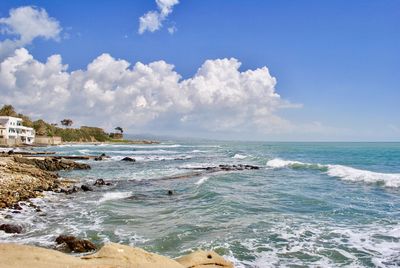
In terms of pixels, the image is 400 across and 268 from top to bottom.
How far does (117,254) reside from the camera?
7250 millimetres

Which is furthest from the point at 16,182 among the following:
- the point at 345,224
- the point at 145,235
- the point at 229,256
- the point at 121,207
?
the point at 345,224

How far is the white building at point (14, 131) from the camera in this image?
95.9 meters

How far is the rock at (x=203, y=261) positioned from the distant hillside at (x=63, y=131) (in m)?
128

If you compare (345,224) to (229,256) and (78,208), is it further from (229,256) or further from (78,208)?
(78,208)

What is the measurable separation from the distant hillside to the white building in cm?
2064

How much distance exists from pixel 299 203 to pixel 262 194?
3948mm

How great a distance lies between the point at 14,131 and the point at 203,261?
10501 centimetres

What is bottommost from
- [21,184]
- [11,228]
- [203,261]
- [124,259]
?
[11,228]

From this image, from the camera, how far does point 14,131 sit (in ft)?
330

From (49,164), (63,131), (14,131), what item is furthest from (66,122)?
(49,164)

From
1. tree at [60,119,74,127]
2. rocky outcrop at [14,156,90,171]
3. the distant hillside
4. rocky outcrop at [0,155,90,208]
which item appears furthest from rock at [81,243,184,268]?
tree at [60,119,74,127]

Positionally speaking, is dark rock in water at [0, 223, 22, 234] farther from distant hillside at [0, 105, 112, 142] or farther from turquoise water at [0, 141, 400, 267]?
distant hillside at [0, 105, 112, 142]

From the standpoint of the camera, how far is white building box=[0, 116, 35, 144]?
95.9m

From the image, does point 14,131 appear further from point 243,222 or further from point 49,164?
point 243,222
